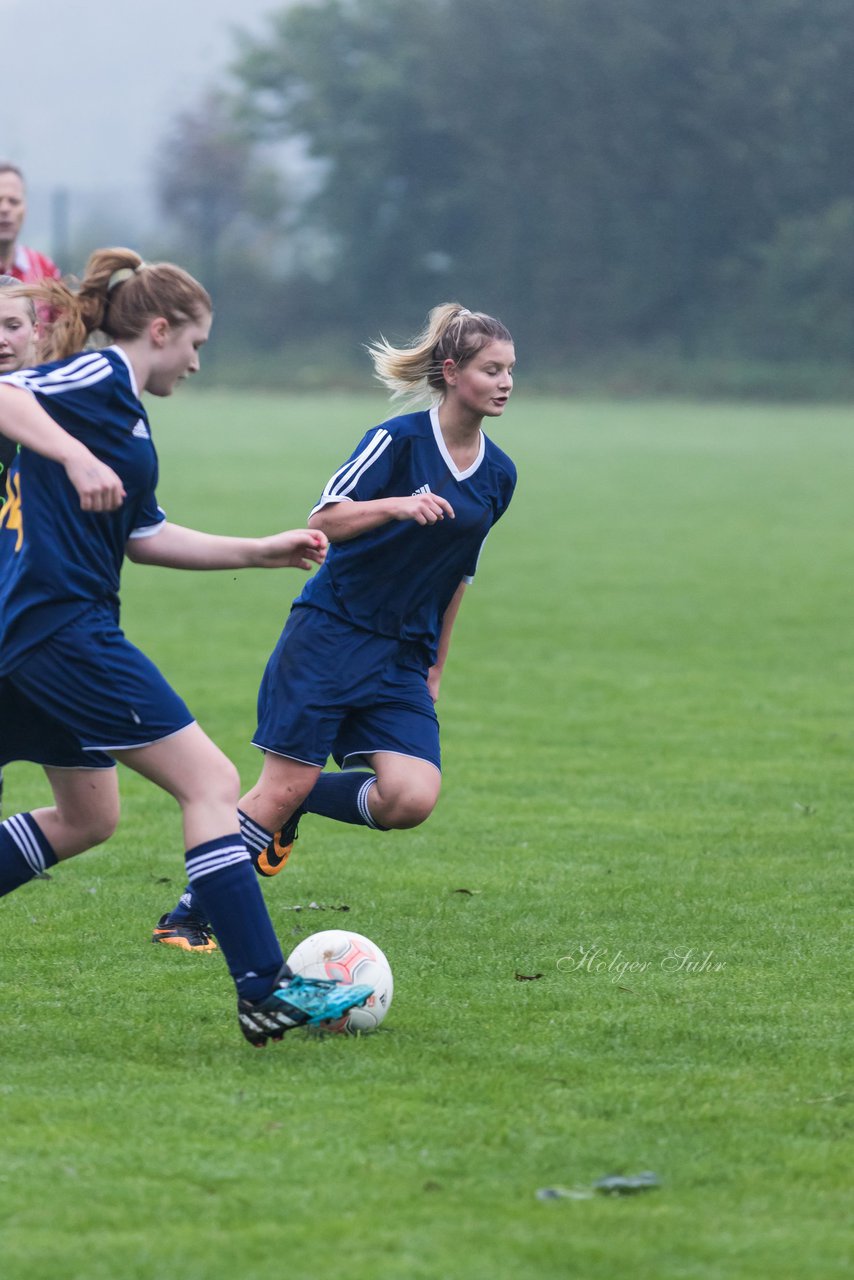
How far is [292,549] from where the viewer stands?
440 cm

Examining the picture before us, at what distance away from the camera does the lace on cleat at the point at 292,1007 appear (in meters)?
4.25

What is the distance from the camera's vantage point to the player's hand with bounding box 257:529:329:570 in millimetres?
4375

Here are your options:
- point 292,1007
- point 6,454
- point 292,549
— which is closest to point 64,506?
point 292,549

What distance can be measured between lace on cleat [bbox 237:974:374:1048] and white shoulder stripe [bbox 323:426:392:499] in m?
1.50

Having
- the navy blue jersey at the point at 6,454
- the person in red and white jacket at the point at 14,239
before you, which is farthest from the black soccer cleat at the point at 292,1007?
the person in red and white jacket at the point at 14,239

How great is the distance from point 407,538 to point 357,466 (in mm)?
262

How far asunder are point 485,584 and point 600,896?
370 inches

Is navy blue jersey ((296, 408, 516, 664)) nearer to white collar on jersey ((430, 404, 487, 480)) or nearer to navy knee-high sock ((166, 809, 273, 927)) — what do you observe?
white collar on jersey ((430, 404, 487, 480))

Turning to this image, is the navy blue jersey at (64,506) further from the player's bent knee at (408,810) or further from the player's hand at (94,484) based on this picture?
the player's bent knee at (408,810)

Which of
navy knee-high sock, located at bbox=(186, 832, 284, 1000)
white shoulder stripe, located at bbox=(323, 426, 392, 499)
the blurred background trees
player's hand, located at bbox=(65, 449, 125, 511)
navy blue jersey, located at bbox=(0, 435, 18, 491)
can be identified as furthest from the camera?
the blurred background trees

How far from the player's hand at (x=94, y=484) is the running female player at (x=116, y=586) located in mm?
107

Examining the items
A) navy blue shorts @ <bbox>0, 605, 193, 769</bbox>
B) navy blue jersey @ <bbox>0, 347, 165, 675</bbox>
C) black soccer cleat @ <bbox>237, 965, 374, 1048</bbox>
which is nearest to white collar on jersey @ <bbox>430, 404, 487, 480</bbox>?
navy blue jersey @ <bbox>0, 347, 165, 675</bbox>

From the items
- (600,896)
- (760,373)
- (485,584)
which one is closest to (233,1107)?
(600,896)

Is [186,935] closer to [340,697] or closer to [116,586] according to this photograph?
[340,697]
